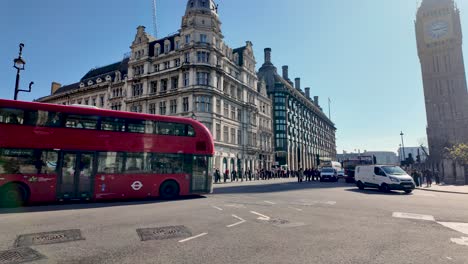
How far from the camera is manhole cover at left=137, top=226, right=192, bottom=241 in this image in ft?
→ 21.3

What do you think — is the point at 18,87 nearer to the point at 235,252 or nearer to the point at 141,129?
the point at 141,129

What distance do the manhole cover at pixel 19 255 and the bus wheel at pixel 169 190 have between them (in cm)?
896

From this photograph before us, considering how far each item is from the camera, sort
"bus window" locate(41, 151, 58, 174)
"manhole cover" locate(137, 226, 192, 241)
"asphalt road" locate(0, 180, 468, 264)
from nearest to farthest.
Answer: "asphalt road" locate(0, 180, 468, 264), "manhole cover" locate(137, 226, 192, 241), "bus window" locate(41, 151, 58, 174)

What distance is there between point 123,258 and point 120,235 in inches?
74.6

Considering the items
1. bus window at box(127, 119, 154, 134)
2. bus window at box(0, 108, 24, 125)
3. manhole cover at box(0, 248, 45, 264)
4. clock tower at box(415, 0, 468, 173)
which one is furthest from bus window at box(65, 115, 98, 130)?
clock tower at box(415, 0, 468, 173)

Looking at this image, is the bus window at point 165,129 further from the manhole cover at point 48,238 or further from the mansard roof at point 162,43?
the mansard roof at point 162,43

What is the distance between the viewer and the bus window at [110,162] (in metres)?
13.0

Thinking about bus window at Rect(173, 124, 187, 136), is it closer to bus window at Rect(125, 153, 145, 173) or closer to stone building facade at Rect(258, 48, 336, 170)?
bus window at Rect(125, 153, 145, 173)

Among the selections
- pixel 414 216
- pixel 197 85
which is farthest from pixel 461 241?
pixel 197 85

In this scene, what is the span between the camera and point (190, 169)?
15.1 m

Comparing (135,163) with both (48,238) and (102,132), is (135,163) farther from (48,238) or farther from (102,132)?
(48,238)

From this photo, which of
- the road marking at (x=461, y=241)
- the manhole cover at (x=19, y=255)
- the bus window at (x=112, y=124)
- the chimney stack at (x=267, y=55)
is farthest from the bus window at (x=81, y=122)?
the chimney stack at (x=267, y=55)

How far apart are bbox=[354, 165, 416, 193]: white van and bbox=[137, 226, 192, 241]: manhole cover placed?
1661 cm

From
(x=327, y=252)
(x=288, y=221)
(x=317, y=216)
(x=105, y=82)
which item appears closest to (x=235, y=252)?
(x=327, y=252)
